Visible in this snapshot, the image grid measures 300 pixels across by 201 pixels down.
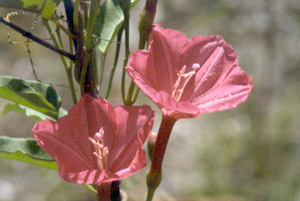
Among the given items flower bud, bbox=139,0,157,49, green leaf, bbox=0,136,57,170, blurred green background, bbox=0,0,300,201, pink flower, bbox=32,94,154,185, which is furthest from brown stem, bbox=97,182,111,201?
blurred green background, bbox=0,0,300,201

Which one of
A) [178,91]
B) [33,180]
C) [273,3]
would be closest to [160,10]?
[273,3]

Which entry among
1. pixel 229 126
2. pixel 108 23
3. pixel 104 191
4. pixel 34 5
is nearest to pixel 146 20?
pixel 108 23

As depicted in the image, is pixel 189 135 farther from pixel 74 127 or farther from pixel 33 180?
pixel 74 127

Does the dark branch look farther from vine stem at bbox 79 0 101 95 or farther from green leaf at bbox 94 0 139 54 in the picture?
green leaf at bbox 94 0 139 54

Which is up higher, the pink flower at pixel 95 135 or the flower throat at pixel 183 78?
the flower throat at pixel 183 78

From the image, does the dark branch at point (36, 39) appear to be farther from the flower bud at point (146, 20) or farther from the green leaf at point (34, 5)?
the flower bud at point (146, 20)

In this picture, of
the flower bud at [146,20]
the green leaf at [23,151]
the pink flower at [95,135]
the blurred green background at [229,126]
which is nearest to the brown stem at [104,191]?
the pink flower at [95,135]
